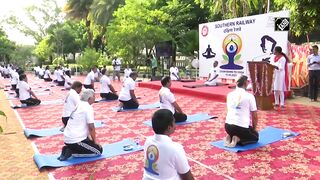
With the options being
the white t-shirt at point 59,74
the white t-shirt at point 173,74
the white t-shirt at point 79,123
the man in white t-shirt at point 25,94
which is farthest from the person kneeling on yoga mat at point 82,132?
the white t-shirt at point 59,74

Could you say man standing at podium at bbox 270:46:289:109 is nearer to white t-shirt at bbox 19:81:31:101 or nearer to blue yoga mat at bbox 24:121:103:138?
blue yoga mat at bbox 24:121:103:138

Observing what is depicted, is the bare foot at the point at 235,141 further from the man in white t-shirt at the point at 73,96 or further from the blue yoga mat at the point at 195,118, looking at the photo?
the man in white t-shirt at the point at 73,96

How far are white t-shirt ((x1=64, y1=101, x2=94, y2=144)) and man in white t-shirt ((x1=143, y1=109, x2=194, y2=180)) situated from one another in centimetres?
227

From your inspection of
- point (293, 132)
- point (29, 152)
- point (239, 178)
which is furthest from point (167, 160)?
point (293, 132)

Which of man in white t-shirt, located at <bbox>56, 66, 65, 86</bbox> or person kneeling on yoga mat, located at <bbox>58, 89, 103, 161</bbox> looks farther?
man in white t-shirt, located at <bbox>56, 66, 65, 86</bbox>

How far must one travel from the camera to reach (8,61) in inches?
1909

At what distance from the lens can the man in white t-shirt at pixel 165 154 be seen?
99.3 inches

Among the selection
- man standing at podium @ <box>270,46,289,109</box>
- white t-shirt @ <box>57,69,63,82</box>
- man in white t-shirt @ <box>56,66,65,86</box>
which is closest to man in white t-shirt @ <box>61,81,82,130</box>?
A: man standing at podium @ <box>270,46,289,109</box>

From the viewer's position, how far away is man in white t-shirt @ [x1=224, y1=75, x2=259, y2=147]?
4973 mm

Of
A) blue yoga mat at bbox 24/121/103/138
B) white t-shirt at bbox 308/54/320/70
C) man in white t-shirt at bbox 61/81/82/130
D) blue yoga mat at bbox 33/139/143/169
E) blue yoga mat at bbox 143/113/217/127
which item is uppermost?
white t-shirt at bbox 308/54/320/70

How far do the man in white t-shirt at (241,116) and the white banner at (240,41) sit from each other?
5223 mm

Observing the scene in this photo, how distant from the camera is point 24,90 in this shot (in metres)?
10.3

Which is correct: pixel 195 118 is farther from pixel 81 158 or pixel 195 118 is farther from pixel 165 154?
pixel 165 154

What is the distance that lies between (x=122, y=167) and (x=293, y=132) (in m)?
3.12
